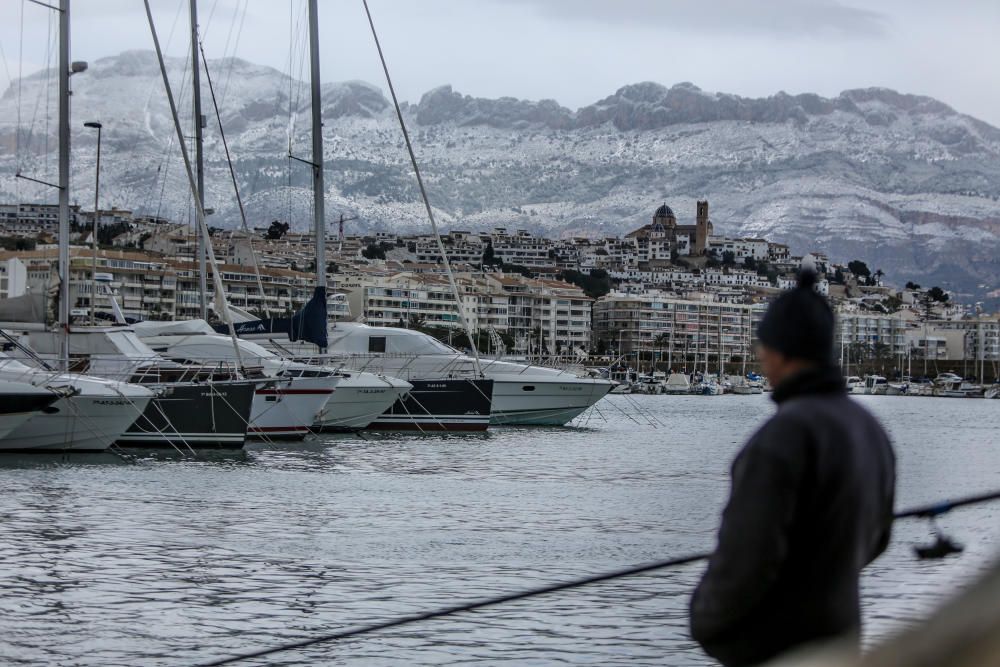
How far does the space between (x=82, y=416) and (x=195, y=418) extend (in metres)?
2.37

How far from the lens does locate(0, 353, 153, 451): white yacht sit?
24016mm

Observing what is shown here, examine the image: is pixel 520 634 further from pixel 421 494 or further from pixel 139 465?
pixel 139 465

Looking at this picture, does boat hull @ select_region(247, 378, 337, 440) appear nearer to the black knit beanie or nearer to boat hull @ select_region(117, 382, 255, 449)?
boat hull @ select_region(117, 382, 255, 449)

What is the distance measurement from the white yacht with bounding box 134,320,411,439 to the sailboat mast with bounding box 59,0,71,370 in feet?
8.94

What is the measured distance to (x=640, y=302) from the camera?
648ft

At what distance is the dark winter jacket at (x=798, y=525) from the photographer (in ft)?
11.0

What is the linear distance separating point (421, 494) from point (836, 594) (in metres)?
16.9

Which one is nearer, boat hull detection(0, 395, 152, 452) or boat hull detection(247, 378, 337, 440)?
boat hull detection(0, 395, 152, 452)

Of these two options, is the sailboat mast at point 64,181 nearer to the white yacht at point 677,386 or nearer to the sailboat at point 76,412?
the sailboat at point 76,412

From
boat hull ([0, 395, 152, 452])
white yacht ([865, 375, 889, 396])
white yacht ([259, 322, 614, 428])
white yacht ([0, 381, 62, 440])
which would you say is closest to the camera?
white yacht ([0, 381, 62, 440])

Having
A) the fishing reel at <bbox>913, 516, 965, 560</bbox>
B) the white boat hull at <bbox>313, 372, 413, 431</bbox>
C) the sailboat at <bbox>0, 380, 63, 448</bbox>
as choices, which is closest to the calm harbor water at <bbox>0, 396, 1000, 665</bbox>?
the sailboat at <bbox>0, 380, 63, 448</bbox>

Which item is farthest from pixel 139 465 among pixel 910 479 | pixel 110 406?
pixel 910 479

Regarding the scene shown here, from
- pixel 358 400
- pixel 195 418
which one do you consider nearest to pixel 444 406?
pixel 358 400

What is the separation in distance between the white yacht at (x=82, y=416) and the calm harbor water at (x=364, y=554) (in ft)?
1.23
